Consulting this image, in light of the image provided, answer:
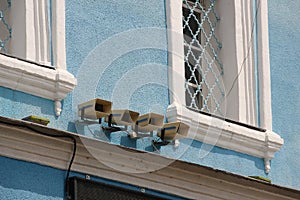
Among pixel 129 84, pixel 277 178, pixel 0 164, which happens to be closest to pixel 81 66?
pixel 129 84

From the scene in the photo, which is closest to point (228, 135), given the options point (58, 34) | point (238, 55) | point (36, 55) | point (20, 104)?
point (238, 55)

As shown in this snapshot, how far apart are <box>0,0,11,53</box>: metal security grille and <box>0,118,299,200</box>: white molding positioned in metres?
1.03

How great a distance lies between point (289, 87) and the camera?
1216cm

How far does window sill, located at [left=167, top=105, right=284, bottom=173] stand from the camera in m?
11.1

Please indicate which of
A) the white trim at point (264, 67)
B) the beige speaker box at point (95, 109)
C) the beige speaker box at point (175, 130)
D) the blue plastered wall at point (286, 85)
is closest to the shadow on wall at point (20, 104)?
the beige speaker box at point (95, 109)

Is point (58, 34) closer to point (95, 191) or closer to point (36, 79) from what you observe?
point (36, 79)

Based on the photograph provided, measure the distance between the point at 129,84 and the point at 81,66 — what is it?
486 mm

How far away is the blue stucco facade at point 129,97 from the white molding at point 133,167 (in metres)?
0.11

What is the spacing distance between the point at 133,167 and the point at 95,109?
55cm

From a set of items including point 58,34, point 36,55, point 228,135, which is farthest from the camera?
point 228,135

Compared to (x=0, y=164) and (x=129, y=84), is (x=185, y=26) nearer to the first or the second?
(x=129, y=84)

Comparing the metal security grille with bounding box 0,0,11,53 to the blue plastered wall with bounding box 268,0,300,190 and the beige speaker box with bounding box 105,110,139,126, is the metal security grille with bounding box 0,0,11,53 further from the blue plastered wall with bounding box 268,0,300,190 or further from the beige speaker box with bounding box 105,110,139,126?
the blue plastered wall with bounding box 268,0,300,190

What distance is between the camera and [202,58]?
1179 centimetres

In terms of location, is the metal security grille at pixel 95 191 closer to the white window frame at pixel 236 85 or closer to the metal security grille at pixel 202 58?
the white window frame at pixel 236 85
